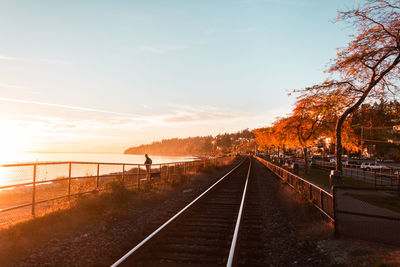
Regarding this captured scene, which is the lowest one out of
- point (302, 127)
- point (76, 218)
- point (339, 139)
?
point (76, 218)

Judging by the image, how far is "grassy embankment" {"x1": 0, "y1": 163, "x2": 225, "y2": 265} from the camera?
631 centimetres

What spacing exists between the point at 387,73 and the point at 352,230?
11.1 metres

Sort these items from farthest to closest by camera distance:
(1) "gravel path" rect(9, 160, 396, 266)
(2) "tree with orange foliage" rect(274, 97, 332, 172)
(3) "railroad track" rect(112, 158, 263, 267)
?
1. (2) "tree with orange foliage" rect(274, 97, 332, 172)
2. (1) "gravel path" rect(9, 160, 396, 266)
3. (3) "railroad track" rect(112, 158, 263, 267)

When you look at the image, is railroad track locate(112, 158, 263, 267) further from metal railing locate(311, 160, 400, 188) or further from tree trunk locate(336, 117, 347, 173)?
tree trunk locate(336, 117, 347, 173)

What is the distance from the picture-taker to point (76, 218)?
28.3 feet

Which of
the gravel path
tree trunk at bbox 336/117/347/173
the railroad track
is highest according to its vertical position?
tree trunk at bbox 336/117/347/173

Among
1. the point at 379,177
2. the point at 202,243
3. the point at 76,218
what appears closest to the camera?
the point at 202,243

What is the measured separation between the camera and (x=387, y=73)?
14.4 meters

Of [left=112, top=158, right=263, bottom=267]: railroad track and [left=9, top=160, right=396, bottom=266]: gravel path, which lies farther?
[left=9, top=160, right=396, bottom=266]: gravel path

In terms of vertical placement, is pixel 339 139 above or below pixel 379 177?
above

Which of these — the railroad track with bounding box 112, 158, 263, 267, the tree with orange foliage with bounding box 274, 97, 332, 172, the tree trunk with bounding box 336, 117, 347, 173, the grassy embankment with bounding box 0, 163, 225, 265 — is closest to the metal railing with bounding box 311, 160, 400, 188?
the tree trunk with bounding box 336, 117, 347, 173

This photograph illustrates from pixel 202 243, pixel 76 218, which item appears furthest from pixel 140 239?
pixel 76 218

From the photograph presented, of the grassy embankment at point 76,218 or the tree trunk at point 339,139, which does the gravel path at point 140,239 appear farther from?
the tree trunk at point 339,139

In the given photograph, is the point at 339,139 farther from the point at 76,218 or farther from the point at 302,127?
the point at 76,218
